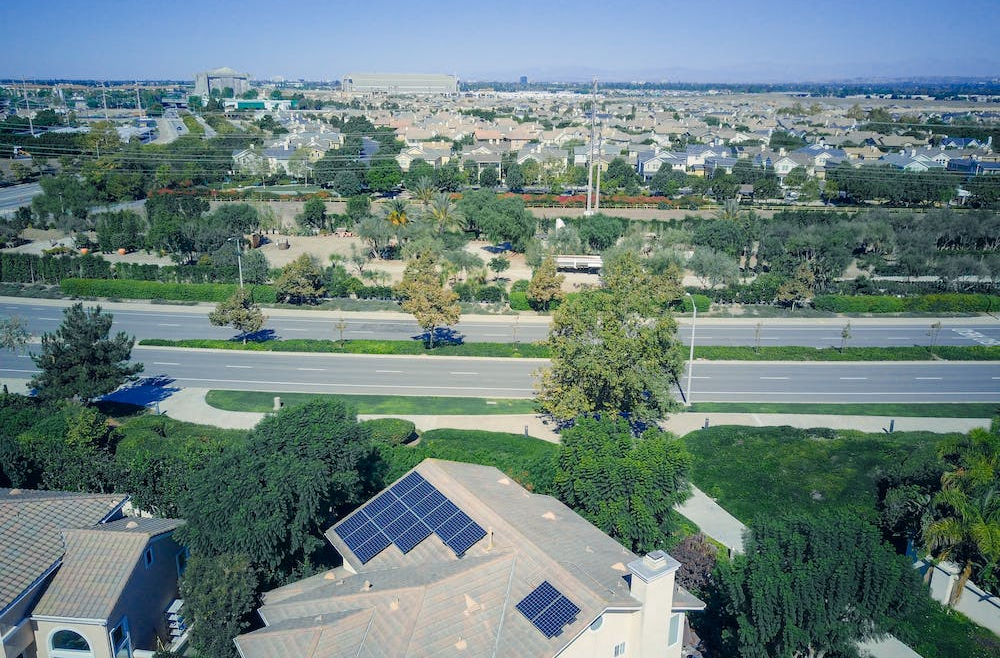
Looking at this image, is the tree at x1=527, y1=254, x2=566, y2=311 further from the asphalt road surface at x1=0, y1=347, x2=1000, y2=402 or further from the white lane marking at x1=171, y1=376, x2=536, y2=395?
the white lane marking at x1=171, y1=376, x2=536, y2=395

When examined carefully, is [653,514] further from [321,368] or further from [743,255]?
[743,255]

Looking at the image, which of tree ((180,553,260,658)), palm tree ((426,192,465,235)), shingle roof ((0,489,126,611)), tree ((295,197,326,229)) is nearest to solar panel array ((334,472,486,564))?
tree ((180,553,260,658))

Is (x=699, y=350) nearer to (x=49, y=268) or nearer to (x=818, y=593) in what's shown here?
(x=818, y=593)

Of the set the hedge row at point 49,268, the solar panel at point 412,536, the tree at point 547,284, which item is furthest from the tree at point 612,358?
the hedge row at point 49,268

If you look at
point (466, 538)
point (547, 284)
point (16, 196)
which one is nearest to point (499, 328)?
point (547, 284)

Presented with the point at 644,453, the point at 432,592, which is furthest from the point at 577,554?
the point at 644,453

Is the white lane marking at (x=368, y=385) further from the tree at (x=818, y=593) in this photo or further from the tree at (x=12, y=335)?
the tree at (x=818, y=593)
